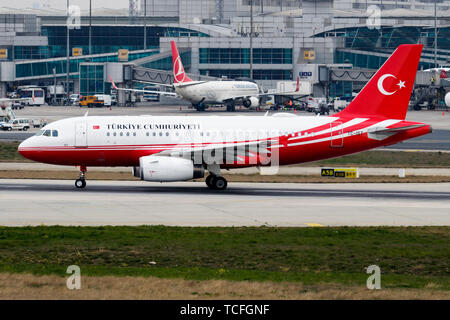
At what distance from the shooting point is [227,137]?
49781 millimetres

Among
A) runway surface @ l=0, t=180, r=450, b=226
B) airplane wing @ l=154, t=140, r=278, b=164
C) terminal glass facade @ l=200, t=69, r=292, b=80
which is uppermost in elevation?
terminal glass facade @ l=200, t=69, r=292, b=80

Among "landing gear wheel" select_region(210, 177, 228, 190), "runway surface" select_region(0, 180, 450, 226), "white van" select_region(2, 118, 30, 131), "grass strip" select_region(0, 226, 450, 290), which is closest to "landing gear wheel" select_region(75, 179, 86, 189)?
"runway surface" select_region(0, 180, 450, 226)

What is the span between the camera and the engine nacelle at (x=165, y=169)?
4716 centimetres

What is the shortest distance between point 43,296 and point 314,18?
181640mm

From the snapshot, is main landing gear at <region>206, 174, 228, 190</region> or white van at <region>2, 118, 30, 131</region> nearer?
main landing gear at <region>206, 174, 228, 190</region>

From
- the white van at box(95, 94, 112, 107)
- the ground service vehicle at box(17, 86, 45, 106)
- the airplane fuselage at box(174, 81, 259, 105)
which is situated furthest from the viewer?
the ground service vehicle at box(17, 86, 45, 106)

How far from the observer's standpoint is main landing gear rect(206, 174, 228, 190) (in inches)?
1991

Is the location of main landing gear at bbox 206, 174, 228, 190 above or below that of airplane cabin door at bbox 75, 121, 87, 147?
below

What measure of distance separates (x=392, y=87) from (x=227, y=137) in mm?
11516

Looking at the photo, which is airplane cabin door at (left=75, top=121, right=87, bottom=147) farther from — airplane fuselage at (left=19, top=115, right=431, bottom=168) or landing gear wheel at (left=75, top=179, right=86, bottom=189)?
landing gear wheel at (left=75, top=179, right=86, bottom=189)

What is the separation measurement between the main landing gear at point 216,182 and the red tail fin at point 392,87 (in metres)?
10.5

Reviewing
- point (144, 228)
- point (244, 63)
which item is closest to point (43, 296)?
point (144, 228)
